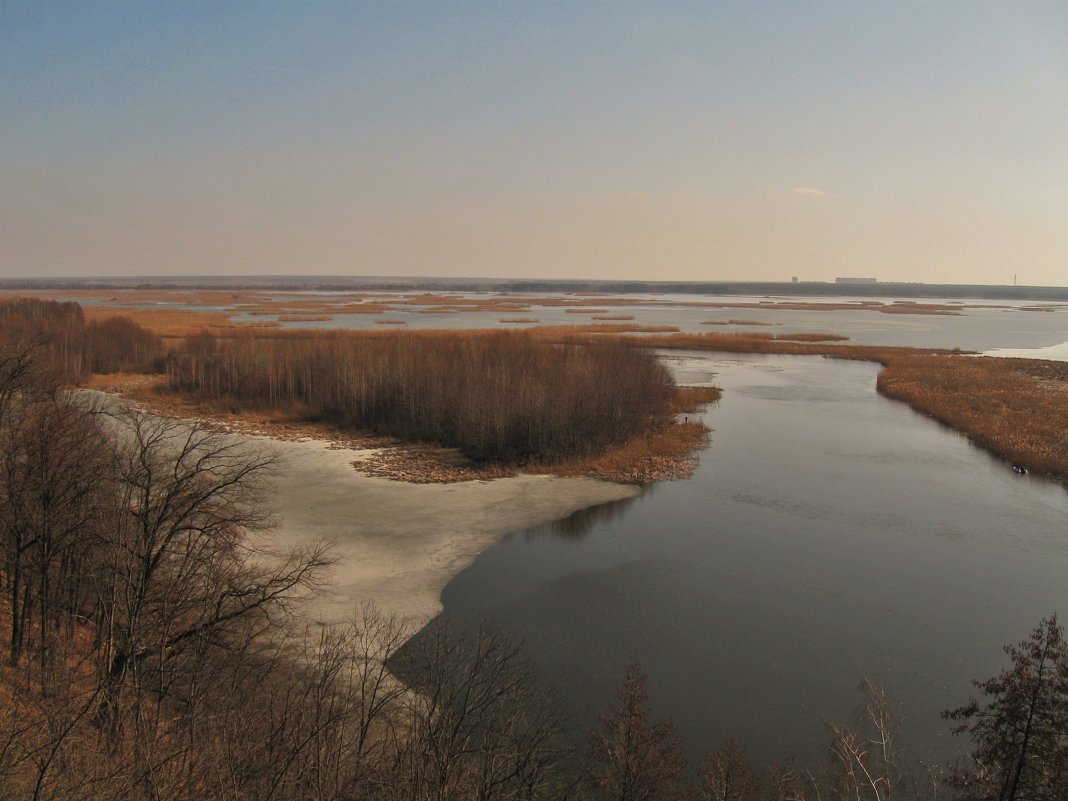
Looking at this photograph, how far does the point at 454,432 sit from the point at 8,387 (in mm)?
15338

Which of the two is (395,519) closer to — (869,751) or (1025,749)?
(869,751)

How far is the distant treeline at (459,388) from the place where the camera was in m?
26.2

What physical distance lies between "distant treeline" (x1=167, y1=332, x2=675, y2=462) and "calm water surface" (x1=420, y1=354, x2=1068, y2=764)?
4.89 meters

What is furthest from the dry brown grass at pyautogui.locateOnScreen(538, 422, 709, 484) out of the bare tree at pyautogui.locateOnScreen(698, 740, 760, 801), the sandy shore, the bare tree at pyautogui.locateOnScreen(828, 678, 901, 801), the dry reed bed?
the bare tree at pyautogui.locateOnScreen(698, 740, 760, 801)

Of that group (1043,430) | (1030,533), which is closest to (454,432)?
(1030,533)

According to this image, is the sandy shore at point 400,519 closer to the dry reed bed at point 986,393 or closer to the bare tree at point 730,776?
the bare tree at point 730,776

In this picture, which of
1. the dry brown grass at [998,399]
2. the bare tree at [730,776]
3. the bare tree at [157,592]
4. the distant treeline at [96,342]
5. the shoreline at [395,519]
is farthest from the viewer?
the distant treeline at [96,342]

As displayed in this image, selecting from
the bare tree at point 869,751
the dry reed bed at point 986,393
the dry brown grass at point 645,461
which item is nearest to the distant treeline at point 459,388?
the dry brown grass at point 645,461

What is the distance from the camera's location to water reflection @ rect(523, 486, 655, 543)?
1873 cm

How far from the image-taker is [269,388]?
3597cm

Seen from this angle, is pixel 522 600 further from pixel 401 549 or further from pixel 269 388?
pixel 269 388

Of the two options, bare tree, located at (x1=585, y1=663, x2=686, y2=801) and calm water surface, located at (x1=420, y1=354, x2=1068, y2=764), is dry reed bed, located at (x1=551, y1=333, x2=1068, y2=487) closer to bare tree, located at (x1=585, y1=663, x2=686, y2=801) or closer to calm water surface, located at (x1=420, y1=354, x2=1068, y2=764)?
calm water surface, located at (x1=420, y1=354, x2=1068, y2=764)

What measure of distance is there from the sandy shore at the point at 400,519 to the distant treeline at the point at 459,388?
305cm

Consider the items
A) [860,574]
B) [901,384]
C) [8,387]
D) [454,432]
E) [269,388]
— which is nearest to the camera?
[8,387]
